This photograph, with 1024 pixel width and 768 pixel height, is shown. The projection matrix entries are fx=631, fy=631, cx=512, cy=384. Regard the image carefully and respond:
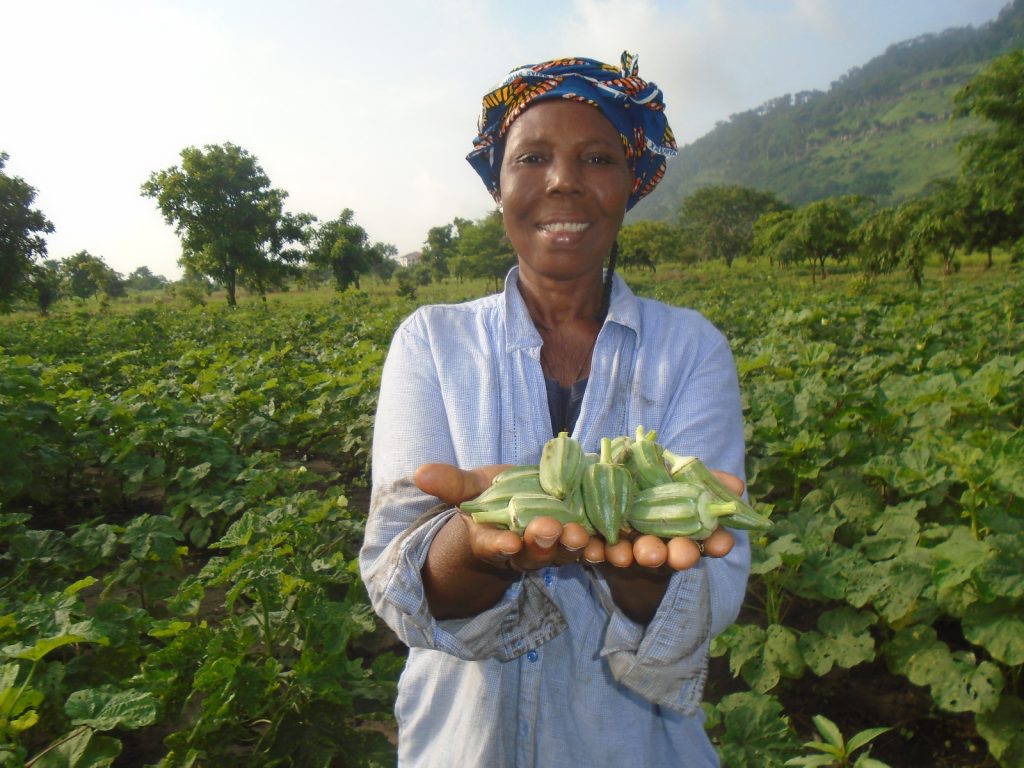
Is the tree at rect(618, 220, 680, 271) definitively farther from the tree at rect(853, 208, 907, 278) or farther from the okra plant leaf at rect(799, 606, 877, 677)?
the okra plant leaf at rect(799, 606, 877, 677)

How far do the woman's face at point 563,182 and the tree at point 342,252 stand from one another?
1898 inches

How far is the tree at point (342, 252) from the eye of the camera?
1927 inches

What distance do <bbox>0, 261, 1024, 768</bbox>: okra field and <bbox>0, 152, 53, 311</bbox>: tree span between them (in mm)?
37537

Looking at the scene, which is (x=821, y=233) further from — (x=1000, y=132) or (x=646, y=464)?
(x=646, y=464)

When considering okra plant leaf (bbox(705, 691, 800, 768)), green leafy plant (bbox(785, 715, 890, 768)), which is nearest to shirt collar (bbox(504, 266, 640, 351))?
green leafy plant (bbox(785, 715, 890, 768))

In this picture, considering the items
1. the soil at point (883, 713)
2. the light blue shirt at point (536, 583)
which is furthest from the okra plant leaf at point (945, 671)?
the light blue shirt at point (536, 583)

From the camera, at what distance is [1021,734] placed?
2795mm

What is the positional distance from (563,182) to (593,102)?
27 centimetres

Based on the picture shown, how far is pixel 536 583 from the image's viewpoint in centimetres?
162

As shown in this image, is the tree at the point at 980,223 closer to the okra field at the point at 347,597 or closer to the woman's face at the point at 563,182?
the okra field at the point at 347,597

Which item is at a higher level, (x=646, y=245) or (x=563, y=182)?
(x=646, y=245)

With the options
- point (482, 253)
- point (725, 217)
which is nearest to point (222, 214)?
point (482, 253)

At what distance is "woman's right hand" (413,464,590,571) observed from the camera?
3.94ft

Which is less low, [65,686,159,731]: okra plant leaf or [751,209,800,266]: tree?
[751,209,800,266]: tree
